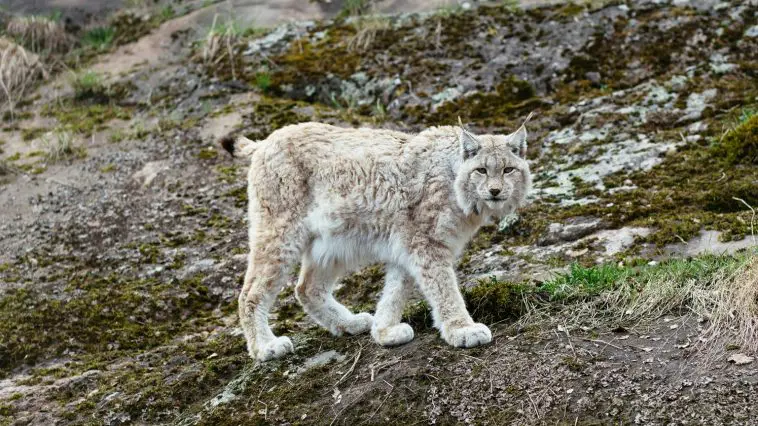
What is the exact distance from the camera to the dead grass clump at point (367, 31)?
10289 millimetres

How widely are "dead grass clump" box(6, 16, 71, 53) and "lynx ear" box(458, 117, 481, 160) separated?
842cm

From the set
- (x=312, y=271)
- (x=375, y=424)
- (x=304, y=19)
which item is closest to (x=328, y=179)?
(x=312, y=271)

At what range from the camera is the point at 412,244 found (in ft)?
18.5

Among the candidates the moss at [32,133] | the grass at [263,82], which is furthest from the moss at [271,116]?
the moss at [32,133]

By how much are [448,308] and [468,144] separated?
1.15m

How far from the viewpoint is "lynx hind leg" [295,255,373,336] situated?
6074mm

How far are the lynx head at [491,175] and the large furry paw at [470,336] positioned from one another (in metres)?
0.85

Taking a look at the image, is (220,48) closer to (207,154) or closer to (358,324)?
(207,154)

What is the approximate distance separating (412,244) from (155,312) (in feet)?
8.69

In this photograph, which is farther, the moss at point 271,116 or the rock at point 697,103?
the moss at point 271,116

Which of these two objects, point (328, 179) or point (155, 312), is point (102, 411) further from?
point (328, 179)

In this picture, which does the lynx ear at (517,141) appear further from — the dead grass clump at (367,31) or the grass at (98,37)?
the grass at (98,37)

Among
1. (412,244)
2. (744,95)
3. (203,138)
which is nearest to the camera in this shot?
(412,244)

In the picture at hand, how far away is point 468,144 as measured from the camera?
5668mm
